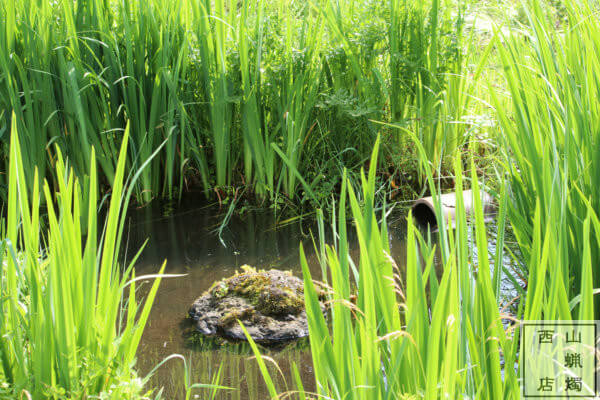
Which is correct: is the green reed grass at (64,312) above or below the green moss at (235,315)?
above

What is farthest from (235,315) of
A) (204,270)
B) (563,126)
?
(563,126)

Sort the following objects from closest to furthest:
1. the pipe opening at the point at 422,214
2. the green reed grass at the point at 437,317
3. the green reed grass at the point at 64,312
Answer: the green reed grass at the point at 437,317 < the green reed grass at the point at 64,312 < the pipe opening at the point at 422,214

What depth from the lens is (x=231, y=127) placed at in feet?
11.7

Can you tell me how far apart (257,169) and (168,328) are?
1.38m

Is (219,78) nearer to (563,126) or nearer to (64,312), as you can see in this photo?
(563,126)

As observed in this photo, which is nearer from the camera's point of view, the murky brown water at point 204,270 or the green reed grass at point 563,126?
the green reed grass at point 563,126

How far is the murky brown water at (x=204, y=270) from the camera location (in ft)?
6.26

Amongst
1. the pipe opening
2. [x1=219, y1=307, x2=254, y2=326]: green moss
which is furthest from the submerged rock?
the pipe opening

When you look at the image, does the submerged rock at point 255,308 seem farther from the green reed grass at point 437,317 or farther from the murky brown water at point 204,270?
the green reed grass at point 437,317

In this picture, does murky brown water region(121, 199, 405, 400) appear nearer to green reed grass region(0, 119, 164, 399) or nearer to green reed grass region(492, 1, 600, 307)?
green reed grass region(0, 119, 164, 399)

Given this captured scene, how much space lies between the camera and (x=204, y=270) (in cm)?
271

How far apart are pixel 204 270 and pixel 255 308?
515 mm

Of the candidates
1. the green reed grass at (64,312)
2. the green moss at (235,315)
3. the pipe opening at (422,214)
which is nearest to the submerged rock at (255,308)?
the green moss at (235,315)

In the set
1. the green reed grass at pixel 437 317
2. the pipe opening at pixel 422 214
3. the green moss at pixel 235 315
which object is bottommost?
the green moss at pixel 235 315
